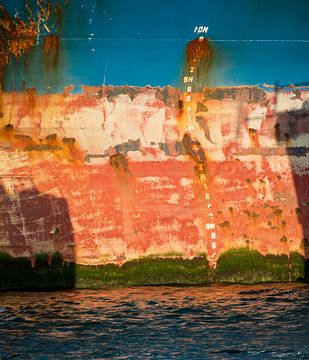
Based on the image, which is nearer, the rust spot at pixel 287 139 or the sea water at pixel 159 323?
the sea water at pixel 159 323

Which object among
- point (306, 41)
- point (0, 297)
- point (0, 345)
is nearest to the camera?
point (0, 345)

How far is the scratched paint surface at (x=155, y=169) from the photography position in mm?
7504

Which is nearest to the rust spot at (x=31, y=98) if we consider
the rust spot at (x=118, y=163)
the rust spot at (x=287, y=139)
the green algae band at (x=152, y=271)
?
the rust spot at (x=118, y=163)

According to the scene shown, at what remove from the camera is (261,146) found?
7789 millimetres

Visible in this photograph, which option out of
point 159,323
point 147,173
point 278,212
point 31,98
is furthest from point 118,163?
point 159,323

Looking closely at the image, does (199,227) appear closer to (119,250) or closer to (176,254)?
(176,254)

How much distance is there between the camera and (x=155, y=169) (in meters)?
7.68

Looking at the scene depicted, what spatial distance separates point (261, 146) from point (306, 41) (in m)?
1.21

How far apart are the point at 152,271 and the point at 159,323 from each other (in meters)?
1.01

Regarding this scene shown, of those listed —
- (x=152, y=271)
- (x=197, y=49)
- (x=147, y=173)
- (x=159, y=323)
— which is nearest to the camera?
(x=159, y=323)

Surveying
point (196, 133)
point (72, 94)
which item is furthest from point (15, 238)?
point (196, 133)

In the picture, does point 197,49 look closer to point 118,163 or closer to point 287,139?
point 287,139

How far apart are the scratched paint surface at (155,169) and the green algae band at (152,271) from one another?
0.29 feet

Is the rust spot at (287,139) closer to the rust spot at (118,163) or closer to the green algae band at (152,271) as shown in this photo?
the green algae band at (152,271)
